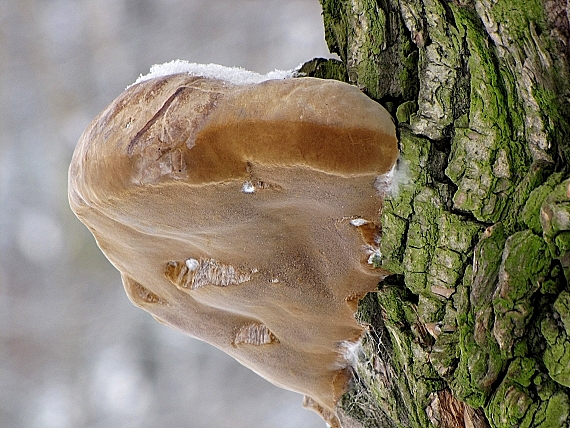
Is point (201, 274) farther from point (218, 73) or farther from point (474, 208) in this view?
point (474, 208)

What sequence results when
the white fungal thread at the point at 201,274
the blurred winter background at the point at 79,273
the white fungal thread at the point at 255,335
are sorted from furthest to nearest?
the blurred winter background at the point at 79,273 → the white fungal thread at the point at 255,335 → the white fungal thread at the point at 201,274

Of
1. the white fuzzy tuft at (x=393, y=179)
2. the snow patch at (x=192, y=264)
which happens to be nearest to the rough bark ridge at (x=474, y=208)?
the white fuzzy tuft at (x=393, y=179)

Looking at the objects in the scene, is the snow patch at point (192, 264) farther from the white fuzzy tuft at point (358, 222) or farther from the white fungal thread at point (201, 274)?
the white fuzzy tuft at point (358, 222)

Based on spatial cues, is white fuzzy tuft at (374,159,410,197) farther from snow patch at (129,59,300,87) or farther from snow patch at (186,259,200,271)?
snow patch at (186,259,200,271)

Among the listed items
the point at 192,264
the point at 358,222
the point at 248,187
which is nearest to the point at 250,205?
the point at 248,187

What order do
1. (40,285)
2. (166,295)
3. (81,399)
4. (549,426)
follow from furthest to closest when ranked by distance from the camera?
(40,285), (81,399), (166,295), (549,426)

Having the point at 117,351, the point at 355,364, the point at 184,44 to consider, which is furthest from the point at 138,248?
the point at 117,351

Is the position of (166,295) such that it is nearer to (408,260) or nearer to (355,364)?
(355,364)

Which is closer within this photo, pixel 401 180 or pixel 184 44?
pixel 401 180
